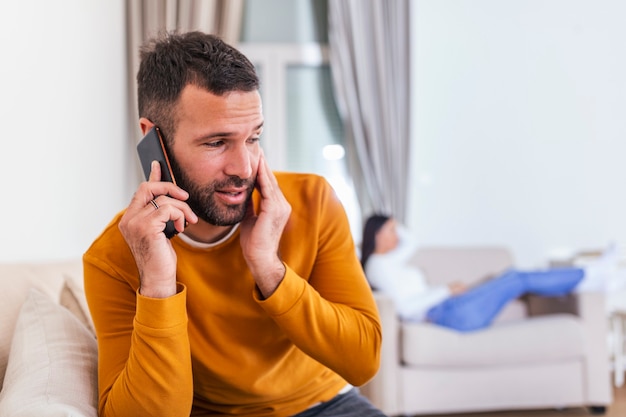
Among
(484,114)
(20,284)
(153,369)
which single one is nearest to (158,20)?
(484,114)

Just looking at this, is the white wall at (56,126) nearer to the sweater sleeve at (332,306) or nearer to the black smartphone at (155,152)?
the black smartphone at (155,152)

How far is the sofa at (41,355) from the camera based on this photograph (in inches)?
43.9

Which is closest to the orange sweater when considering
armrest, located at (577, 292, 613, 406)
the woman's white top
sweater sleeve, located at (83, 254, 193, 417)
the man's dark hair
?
sweater sleeve, located at (83, 254, 193, 417)

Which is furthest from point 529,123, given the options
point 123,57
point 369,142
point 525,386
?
point 123,57

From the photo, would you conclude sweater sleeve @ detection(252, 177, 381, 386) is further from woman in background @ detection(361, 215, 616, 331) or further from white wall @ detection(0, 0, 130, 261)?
woman in background @ detection(361, 215, 616, 331)

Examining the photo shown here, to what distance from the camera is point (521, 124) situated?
499 centimetres

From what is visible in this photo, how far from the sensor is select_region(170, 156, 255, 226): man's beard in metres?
1.34

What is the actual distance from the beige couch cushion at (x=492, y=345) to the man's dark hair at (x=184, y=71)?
241 cm

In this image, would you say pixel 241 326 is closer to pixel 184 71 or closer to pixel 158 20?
pixel 184 71

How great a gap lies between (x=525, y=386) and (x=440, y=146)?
1889 mm

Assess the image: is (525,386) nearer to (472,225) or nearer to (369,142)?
(472,225)

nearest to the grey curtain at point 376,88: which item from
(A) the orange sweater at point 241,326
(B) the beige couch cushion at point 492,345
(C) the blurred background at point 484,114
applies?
(C) the blurred background at point 484,114

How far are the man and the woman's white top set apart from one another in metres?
2.30

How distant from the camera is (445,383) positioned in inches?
140
